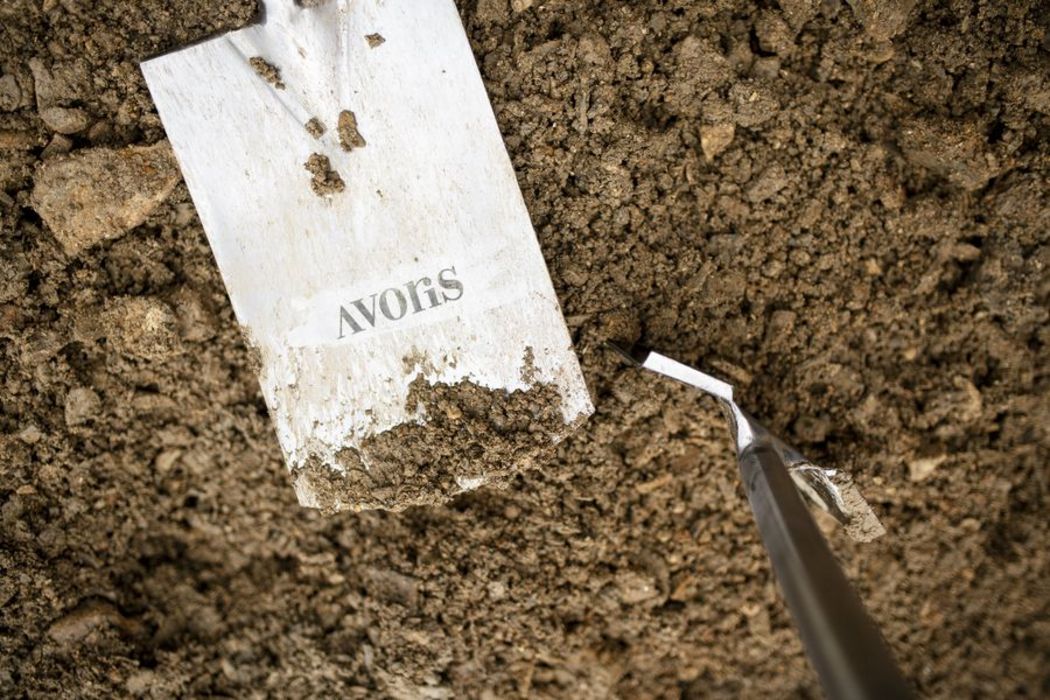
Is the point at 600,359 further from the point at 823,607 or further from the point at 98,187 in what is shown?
the point at 98,187

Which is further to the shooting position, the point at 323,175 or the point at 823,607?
the point at 323,175

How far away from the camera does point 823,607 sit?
32.4 inches

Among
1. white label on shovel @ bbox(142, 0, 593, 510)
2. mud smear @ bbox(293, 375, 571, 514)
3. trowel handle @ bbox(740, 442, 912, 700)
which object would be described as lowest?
trowel handle @ bbox(740, 442, 912, 700)

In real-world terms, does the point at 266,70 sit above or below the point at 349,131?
above

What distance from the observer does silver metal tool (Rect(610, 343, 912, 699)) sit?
0.77 m

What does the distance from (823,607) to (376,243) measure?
0.83 meters

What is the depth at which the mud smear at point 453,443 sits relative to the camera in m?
1.22

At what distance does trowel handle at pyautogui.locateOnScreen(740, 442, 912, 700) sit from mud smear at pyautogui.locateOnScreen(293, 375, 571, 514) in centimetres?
38

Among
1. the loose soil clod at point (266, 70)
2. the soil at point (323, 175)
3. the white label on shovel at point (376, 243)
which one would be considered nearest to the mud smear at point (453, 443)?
the white label on shovel at point (376, 243)

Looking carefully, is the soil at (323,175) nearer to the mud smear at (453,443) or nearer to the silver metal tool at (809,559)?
the mud smear at (453,443)

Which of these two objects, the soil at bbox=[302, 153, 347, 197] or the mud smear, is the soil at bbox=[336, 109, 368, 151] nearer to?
the soil at bbox=[302, 153, 347, 197]

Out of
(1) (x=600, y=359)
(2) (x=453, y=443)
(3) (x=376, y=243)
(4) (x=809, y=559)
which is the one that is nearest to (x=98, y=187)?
(3) (x=376, y=243)

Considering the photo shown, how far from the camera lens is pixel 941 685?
158cm

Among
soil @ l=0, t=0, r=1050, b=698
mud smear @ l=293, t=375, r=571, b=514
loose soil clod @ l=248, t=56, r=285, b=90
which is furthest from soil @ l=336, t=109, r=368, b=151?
mud smear @ l=293, t=375, r=571, b=514
